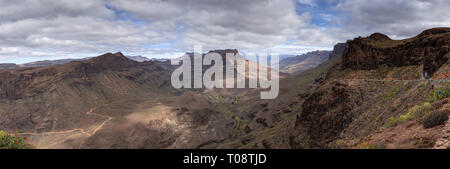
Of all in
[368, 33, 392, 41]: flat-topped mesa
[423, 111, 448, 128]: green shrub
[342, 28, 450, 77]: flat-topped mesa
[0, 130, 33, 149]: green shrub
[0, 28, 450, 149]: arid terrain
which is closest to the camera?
[423, 111, 448, 128]: green shrub

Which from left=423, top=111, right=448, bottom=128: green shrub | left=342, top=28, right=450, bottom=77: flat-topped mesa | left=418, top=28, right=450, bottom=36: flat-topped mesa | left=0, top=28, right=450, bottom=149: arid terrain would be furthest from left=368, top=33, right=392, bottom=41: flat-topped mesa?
left=423, top=111, right=448, bottom=128: green shrub

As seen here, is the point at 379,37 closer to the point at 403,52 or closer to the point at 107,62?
the point at 403,52

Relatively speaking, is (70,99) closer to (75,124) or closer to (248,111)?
(75,124)

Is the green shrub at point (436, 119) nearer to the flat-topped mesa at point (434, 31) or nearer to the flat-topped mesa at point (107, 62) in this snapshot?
the flat-topped mesa at point (434, 31)

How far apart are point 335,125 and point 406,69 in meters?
14.3

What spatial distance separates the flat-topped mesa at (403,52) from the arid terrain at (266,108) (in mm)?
182

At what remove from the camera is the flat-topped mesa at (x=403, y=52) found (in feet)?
95.7

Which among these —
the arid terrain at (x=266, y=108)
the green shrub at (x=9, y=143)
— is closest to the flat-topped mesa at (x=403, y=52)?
the arid terrain at (x=266, y=108)

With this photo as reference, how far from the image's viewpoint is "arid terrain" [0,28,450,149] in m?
17.2

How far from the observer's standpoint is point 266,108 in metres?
105

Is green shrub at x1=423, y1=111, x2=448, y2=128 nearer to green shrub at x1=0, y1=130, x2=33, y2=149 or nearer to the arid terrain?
the arid terrain

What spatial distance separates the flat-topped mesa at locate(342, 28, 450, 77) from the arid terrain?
18 cm

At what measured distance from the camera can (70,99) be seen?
115 meters

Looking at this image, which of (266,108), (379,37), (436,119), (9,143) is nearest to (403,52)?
(379,37)
